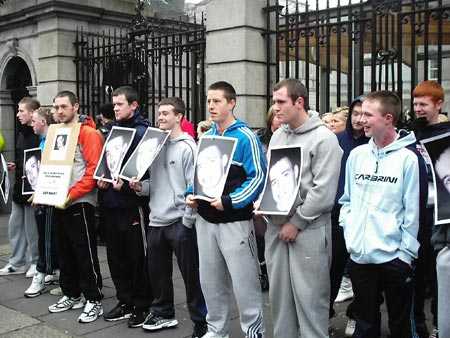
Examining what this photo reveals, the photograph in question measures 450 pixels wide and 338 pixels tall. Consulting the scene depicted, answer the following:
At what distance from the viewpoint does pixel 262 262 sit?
22.0 ft

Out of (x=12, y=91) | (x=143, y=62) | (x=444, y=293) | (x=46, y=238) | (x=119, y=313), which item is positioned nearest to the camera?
Result: (x=444, y=293)

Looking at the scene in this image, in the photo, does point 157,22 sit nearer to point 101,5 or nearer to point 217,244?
point 101,5

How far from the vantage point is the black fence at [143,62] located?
8.66 m

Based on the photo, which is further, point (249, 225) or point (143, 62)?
point (143, 62)

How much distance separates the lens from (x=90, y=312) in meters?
5.45

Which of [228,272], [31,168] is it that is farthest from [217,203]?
[31,168]

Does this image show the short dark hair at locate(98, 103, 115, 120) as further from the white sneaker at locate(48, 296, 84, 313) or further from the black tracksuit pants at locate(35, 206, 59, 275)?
the white sneaker at locate(48, 296, 84, 313)

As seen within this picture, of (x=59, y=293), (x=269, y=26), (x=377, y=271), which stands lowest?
(x=59, y=293)

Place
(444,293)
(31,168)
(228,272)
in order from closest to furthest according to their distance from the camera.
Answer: (444,293)
(228,272)
(31,168)

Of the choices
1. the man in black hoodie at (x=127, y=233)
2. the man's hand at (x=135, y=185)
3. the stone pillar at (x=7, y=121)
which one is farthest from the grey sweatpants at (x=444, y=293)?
the stone pillar at (x=7, y=121)

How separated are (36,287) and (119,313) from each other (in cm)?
145

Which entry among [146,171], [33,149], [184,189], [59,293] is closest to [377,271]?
[184,189]

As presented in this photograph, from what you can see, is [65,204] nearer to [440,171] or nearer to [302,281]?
[302,281]

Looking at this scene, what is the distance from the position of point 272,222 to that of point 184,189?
1203 millimetres
